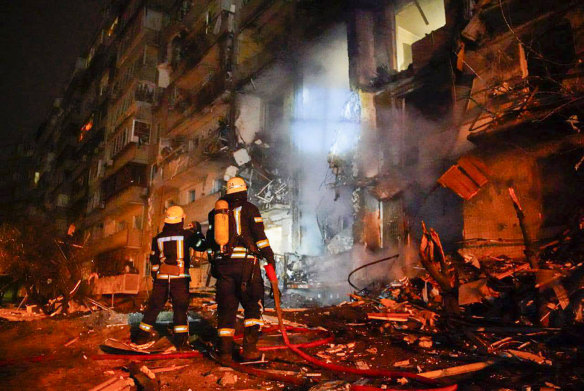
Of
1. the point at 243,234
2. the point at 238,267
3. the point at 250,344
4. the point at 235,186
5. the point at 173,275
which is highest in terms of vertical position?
the point at 235,186

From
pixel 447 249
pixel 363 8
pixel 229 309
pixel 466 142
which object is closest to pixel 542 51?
pixel 466 142

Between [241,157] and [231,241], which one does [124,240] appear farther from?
[231,241]

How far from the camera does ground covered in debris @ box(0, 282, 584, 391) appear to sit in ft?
12.0

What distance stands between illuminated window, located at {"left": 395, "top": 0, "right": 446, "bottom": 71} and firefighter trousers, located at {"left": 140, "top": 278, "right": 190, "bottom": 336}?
12.5m

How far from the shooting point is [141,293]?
23578 mm

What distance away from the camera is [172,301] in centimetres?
551

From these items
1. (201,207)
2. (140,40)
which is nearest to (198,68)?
(201,207)

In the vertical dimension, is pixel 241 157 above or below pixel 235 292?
above

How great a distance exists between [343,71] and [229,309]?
1593 cm

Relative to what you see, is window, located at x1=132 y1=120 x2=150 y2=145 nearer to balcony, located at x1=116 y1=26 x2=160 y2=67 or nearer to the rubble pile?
balcony, located at x1=116 y1=26 x2=160 y2=67

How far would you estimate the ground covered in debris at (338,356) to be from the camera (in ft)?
12.0

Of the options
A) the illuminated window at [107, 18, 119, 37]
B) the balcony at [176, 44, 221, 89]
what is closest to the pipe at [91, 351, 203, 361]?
the balcony at [176, 44, 221, 89]

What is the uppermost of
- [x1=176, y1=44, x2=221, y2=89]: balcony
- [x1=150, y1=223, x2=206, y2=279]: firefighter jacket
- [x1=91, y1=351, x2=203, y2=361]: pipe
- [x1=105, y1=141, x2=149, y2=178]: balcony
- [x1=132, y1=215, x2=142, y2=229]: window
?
[x1=176, y1=44, x2=221, y2=89]: balcony

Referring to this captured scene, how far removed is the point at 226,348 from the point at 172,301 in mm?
1420
